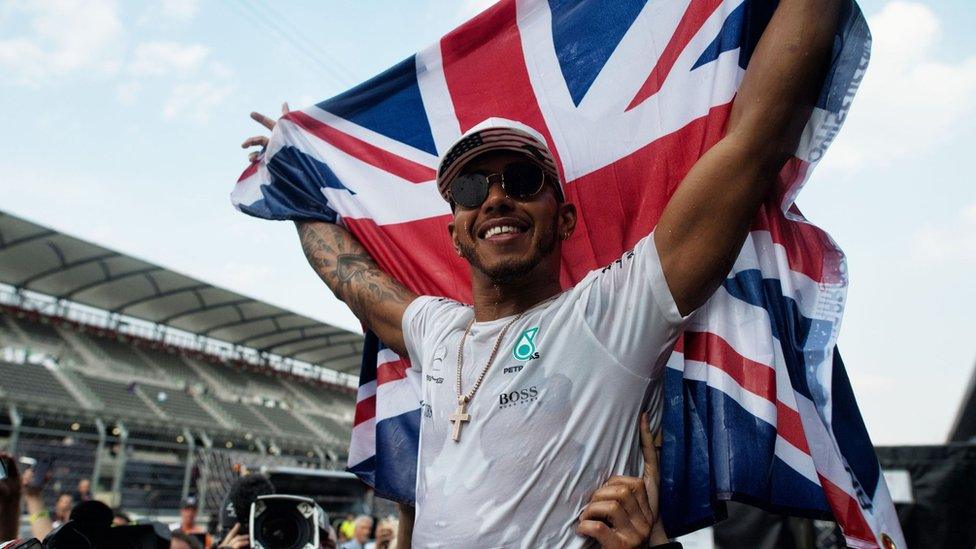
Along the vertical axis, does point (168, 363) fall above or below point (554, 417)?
above

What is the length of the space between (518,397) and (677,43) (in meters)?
1.28

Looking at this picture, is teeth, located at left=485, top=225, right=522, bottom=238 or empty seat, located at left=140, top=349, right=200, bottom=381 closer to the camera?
teeth, located at left=485, top=225, right=522, bottom=238

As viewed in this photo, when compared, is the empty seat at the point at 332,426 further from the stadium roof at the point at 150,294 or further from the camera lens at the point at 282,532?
the camera lens at the point at 282,532

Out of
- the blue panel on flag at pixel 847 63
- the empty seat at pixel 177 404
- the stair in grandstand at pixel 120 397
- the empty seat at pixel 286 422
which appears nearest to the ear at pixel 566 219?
the blue panel on flag at pixel 847 63

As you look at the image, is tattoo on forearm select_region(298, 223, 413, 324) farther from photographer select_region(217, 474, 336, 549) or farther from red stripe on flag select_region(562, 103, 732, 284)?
photographer select_region(217, 474, 336, 549)

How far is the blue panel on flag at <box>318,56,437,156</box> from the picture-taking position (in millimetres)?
2871

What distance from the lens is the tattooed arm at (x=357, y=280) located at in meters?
2.39

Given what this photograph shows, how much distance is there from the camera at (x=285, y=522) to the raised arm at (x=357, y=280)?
77 centimetres

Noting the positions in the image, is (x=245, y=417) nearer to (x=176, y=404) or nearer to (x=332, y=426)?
(x=176, y=404)

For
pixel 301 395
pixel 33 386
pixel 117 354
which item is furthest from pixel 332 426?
pixel 33 386

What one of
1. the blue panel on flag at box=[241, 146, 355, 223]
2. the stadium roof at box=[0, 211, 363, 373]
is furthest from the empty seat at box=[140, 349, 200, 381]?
the blue panel on flag at box=[241, 146, 355, 223]

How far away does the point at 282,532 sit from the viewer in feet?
8.74

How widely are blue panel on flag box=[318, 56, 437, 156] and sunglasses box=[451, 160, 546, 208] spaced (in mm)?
917

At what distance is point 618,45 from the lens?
7.74 feet
